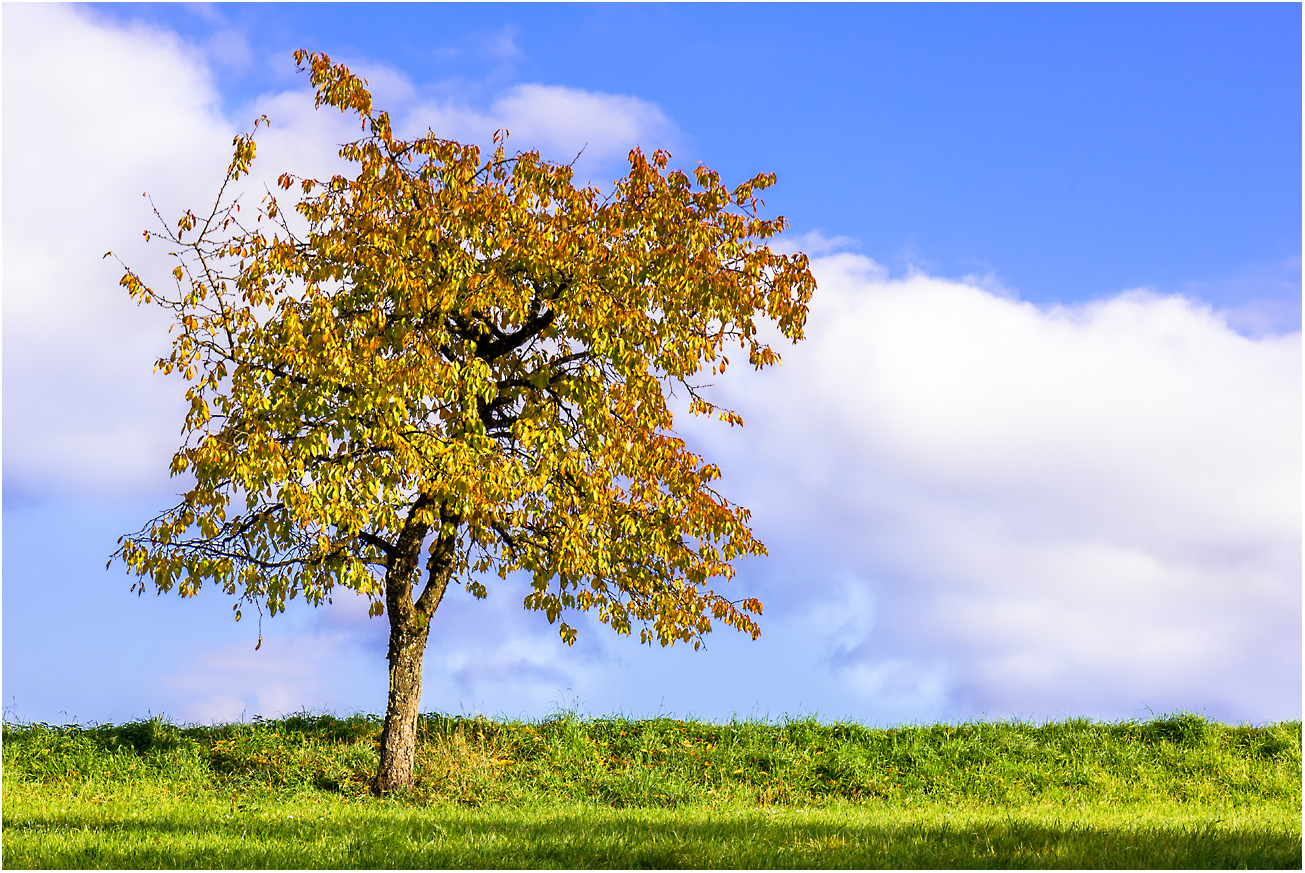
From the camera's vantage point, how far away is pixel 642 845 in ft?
31.2

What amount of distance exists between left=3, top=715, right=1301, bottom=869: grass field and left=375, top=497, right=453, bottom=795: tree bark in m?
0.52

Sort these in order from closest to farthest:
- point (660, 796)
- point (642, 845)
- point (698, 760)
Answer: point (642, 845) < point (660, 796) < point (698, 760)

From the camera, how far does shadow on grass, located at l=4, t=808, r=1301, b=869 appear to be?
9070 millimetres

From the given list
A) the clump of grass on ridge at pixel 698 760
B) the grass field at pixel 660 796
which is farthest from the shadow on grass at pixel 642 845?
the clump of grass on ridge at pixel 698 760

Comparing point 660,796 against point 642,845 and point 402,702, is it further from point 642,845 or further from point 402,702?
point 642,845

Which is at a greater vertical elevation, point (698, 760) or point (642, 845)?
point (698, 760)

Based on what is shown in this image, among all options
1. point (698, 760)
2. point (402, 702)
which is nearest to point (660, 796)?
point (698, 760)

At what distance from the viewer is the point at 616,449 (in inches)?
535

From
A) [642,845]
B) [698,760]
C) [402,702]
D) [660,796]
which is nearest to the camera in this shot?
[642,845]

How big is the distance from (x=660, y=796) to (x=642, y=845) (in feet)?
17.2

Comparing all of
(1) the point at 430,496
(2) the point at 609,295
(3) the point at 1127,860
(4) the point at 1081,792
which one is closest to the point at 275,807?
(1) the point at 430,496

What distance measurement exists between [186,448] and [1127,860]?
1092 cm

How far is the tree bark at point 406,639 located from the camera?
1427 centimetres

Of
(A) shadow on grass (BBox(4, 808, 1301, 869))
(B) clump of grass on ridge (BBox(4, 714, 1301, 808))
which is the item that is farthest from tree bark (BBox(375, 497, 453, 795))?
(A) shadow on grass (BBox(4, 808, 1301, 869))
